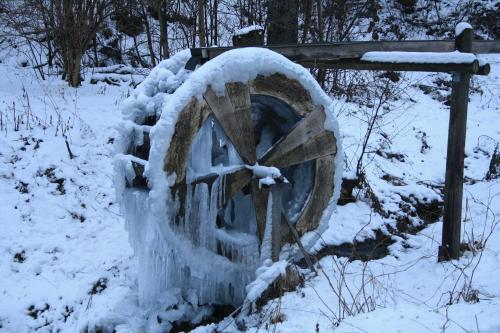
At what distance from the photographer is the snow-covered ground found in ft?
11.7

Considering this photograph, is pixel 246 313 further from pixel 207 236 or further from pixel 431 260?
pixel 431 260

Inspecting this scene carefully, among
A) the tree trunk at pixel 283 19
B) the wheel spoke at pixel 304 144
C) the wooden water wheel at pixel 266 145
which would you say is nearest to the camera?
the wooden water wheel at pixel 266 145

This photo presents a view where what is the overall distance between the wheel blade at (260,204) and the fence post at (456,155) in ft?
5.69

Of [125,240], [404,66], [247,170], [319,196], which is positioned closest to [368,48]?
[404,66]

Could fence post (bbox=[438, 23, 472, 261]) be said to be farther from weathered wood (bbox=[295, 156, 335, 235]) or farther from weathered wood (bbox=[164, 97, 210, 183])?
weathered wood (bbox=[164, 97, 210, 183])

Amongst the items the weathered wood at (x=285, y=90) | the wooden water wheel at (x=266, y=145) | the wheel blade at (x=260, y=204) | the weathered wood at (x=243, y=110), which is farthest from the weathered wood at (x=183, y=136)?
the wheel blade at (x=260, y=204)

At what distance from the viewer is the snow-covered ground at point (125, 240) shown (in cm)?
357

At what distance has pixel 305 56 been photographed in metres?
4.57

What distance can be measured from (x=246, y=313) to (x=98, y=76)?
260 inches

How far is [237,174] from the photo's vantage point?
4.01m

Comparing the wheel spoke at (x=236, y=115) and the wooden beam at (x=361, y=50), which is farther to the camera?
the wooden beam at (x=361, y=50)

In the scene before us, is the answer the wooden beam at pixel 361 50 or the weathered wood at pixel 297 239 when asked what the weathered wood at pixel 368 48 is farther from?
the weathered wood at pixel 297 239

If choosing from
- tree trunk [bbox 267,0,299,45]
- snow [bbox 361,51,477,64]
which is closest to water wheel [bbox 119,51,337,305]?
snow [bbox 361,51,477,64]

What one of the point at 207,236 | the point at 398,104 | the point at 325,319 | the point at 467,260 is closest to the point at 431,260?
the point at 467,260
